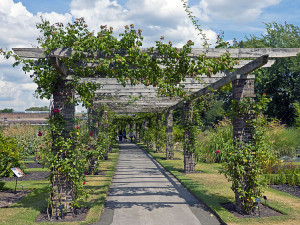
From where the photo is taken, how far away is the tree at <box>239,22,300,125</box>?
27.9 meters

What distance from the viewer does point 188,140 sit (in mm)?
11125

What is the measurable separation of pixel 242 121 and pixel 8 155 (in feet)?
21.8

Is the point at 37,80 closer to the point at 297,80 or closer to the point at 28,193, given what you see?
the point at 28,193

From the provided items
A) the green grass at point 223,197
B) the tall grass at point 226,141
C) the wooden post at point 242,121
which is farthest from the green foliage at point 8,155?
the tall grass at point 226,141

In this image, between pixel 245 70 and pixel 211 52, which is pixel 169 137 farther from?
pixel 245 70

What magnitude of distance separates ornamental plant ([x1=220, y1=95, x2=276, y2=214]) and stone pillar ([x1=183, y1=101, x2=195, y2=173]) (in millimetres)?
4941

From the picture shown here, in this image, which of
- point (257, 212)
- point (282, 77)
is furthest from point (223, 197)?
point (282, 77)

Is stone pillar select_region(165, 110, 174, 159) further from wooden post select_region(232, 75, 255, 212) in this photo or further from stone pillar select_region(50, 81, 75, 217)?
stone pillar select_region(50, 81, 75, 217)

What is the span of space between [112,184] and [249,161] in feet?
15.5

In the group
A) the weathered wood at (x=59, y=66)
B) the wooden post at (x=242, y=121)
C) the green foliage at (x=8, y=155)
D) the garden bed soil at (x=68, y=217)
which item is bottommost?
the garden bed soil at (x=68, y=217)

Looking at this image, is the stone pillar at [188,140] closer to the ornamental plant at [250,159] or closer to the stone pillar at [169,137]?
the stone pillar at [169,137]

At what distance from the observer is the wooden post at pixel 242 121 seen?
601cm

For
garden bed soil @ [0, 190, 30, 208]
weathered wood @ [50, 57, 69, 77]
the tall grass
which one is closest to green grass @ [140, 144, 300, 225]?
the tall grass

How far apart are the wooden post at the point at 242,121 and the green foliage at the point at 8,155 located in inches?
242
